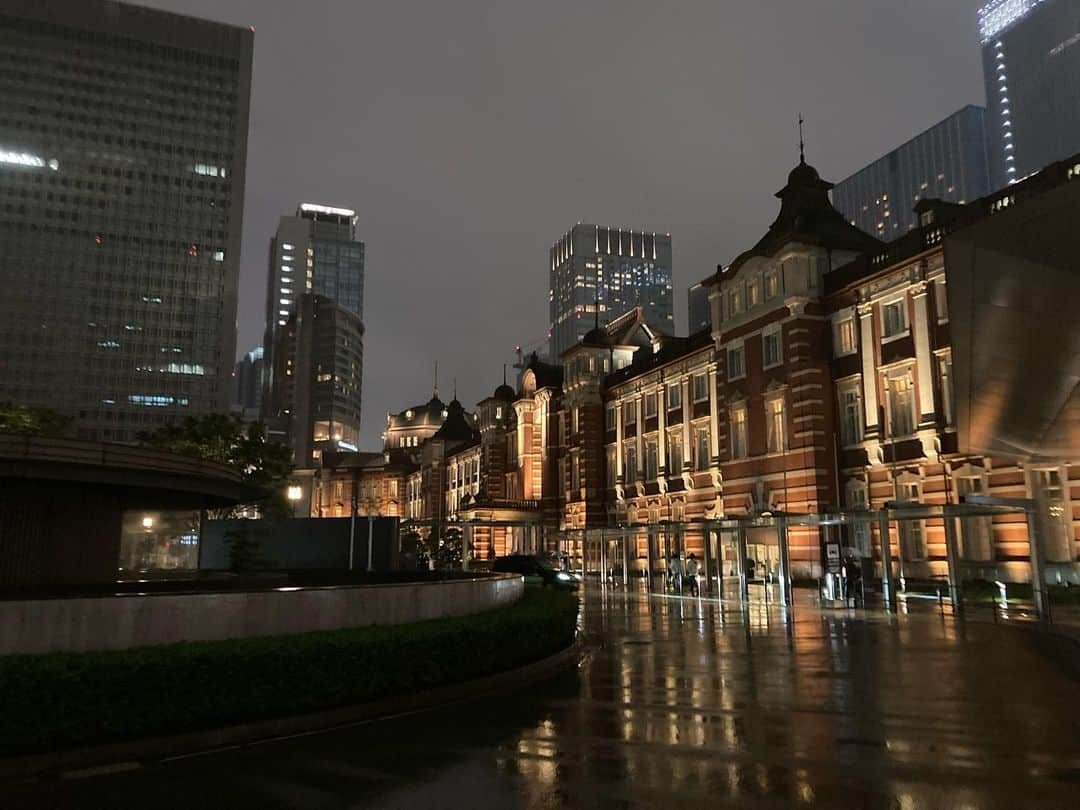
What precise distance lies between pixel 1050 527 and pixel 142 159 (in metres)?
135

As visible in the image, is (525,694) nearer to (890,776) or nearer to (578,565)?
(890,776)

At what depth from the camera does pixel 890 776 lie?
28.2 feet

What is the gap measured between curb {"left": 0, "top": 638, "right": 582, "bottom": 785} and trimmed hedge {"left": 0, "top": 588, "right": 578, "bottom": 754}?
0.14 meters

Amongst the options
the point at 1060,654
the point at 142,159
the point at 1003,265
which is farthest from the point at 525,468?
the point at 142,159

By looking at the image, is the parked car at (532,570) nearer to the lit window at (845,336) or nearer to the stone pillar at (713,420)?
the stone pillar at (713,420)

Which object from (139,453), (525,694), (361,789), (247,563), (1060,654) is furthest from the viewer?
(247,563)

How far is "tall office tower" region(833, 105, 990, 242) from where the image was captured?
170500 mm

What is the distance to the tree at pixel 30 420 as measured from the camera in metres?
39.1

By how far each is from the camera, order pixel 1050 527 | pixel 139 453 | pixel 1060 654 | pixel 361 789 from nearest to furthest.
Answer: pixel 361 789 < pixel 139 453 < pixel 1060 654 < pixel 1050 527

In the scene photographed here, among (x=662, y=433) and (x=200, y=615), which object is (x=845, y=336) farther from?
(x=200, y=615)

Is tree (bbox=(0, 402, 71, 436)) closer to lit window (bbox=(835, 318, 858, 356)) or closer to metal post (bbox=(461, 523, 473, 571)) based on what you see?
metal post (bbox=(461, 523, 473, 571))

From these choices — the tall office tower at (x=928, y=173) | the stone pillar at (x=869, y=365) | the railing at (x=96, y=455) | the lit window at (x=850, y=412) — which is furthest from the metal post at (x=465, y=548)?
the tall office tower at (x=928, y=173)

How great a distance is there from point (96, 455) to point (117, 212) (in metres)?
130

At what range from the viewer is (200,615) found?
11.2 m
